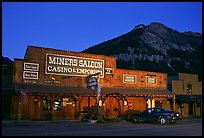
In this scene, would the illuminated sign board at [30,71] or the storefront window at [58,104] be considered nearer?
the illuminated sign board at [30,71]

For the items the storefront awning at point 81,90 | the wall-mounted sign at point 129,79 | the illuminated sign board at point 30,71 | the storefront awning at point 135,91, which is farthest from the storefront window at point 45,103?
the wall-mounted sign at point 129,79

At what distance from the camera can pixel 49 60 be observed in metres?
31.7

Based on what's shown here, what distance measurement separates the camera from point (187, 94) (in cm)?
4462

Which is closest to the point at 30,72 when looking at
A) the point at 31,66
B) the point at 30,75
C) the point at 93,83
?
the point at 30,75

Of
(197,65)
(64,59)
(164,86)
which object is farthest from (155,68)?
(64,59)

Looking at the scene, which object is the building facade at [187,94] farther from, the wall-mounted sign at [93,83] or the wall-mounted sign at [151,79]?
the wall-mounted sign at [93,83]

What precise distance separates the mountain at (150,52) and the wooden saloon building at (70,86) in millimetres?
66878

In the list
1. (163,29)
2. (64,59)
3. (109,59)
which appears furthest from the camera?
(163,29)

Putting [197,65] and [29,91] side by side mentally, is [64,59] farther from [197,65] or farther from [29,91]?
[197,65]

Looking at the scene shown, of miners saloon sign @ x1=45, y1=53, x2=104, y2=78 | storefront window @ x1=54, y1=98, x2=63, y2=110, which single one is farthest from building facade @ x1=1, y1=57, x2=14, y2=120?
storefront window @ x1=54, y1=98, x2=63, y2=110

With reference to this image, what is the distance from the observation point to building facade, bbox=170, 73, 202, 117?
42.8 metres

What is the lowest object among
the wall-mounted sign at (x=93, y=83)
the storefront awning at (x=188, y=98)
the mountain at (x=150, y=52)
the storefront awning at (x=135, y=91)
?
the storefront awning at (x=188, y=98)

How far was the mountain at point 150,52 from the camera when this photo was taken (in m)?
114

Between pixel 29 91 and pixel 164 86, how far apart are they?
19.4 meters
